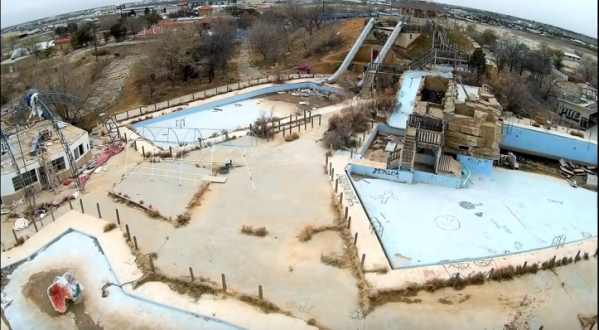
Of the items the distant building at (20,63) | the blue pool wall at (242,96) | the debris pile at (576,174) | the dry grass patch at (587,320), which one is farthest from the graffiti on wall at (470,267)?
the blue pool wall at (242,96)

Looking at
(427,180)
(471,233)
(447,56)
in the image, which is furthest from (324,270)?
(447,56)

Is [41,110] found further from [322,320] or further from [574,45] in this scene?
[574,45]

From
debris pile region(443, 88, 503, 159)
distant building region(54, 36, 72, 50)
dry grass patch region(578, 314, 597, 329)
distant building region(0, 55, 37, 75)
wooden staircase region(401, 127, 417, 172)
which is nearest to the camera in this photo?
dry grass patch region(578, 314, 597, 329)

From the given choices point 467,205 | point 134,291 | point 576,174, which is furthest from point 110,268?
point 576,174

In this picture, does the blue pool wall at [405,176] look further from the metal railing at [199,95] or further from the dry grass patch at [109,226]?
the metal railing at [199,95]

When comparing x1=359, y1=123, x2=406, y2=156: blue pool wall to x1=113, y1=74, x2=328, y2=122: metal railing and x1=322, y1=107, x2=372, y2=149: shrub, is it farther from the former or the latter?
x1=113, y1=74, x2=328, y2=122: metal railing

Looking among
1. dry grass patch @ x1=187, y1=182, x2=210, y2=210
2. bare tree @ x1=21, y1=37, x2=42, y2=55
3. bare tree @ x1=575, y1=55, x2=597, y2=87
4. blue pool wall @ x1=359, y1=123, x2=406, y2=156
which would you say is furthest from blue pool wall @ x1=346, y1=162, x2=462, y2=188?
bare tree @ x1=21, y1=37, x2=42, y2=55

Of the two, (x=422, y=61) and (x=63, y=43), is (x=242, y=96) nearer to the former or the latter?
(x=422, y=61)
